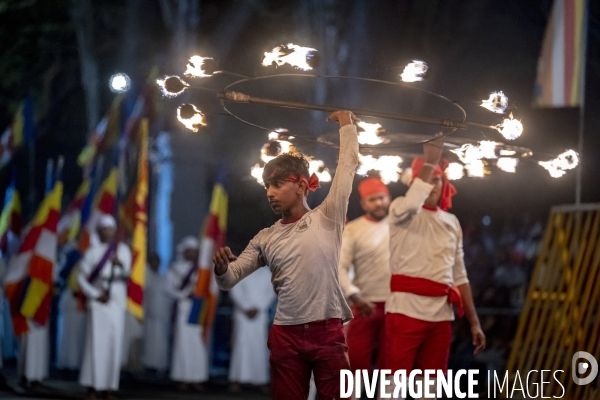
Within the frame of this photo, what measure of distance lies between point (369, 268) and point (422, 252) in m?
1.33

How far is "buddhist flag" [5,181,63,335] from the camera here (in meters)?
9.30

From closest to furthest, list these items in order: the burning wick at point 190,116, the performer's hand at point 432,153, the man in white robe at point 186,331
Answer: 1. the burning wick at point 190,116
2. the performer's hand at point 432,153
3. the man in white robe at point 186,331

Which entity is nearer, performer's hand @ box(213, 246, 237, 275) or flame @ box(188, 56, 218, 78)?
performer's hand @ box(213, 246, 237, 275)

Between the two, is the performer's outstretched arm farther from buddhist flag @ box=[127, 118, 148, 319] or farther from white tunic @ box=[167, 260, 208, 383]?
white tunic @ box=[167, 260, 208, 383]

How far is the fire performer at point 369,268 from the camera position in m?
7.10

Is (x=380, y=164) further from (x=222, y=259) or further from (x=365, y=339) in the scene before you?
(x=222, y=259)

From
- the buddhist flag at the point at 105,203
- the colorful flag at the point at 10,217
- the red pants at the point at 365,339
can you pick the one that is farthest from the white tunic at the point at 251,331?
the red pants at the point at 365,339

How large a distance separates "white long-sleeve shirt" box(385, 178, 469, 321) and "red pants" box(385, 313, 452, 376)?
61 millimetres

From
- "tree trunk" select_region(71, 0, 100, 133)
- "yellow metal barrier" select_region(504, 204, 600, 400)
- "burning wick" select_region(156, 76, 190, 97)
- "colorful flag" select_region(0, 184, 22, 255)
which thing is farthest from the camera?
"tree trunk" select_region(71, 0, 100, 133)

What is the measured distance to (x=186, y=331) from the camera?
37.1ft

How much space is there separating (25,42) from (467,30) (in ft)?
29.8

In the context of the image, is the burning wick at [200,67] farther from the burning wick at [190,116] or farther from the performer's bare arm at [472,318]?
the performer's bare arm at [472,318]

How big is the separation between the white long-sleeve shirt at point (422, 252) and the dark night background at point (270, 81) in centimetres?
208

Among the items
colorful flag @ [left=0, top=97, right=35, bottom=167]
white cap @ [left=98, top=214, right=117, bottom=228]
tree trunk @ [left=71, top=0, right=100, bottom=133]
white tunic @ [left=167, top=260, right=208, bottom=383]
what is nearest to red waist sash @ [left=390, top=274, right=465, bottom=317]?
white cap @ [left=98, top=214, right=117, bottom=228]
